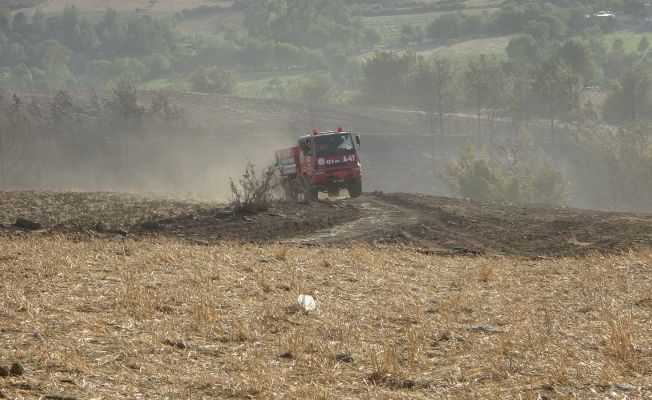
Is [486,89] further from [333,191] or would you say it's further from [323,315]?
[323,315]

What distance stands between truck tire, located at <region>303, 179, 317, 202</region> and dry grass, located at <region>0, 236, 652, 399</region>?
2026 cm

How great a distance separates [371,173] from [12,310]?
89.5 metres

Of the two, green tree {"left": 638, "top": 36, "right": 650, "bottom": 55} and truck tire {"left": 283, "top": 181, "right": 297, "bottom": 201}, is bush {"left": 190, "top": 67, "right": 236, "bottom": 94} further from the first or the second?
truck tire {"left": 283, "top": 181, "right": 297, "bottom": 201}

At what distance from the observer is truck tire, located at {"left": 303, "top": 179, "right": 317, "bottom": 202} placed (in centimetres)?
4128

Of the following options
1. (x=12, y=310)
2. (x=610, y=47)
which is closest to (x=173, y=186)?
(x=12, y=310)

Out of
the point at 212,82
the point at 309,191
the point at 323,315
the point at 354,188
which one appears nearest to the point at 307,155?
the point at 309,191

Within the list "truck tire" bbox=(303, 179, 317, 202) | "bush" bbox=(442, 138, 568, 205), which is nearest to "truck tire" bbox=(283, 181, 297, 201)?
"truck tire" bbox=(303, 179, 317, 202)

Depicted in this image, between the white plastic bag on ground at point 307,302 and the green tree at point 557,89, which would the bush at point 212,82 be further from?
the white plastic bag on ground at point 307,302

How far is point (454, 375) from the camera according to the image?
1127 cm

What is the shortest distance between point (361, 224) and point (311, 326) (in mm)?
15941

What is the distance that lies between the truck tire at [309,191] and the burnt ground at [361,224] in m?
4.00

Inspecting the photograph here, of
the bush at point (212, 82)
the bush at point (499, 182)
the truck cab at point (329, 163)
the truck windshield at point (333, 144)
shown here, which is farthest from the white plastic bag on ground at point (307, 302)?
the bush at point (212, 82)

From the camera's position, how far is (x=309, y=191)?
4169 centimetres

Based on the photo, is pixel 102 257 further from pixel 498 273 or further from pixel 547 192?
pixel 547 192
